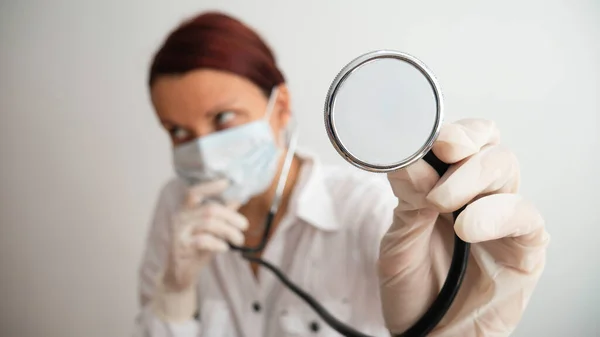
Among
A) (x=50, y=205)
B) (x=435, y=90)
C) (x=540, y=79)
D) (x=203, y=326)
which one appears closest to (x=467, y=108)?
(x=540, y=79)

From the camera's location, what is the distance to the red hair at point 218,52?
2.09 feet

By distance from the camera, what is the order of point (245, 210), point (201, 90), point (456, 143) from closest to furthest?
point (456, 143), point (201, 90), point (245, 210)

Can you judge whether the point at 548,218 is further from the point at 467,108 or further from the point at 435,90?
the point at 435,90

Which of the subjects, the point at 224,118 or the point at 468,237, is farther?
the point at 224,118

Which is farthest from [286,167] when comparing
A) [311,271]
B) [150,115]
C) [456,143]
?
[456,143]

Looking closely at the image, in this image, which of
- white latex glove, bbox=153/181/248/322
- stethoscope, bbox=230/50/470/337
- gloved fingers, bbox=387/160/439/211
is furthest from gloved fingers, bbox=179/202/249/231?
gloved fingers, bbox=387/160/439/211

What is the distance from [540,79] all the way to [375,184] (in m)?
0.27

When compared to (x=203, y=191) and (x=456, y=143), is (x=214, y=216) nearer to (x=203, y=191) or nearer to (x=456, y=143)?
(x=203, y=191)

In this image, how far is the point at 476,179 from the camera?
1.05ft

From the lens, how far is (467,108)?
60cm

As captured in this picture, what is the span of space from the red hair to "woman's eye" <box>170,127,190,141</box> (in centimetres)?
9

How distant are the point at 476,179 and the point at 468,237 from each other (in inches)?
1.8

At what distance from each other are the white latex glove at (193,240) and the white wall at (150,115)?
17 cm

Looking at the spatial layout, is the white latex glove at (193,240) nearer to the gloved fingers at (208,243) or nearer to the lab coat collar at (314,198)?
the gloved fingers at (208,243)
